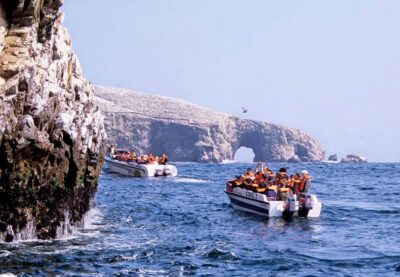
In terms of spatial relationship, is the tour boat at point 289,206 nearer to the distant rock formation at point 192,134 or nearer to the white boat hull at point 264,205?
the white boat hull at point 264,205

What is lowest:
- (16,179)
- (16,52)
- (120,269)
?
(120,269)

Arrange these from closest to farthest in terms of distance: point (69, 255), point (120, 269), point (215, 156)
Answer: point (120, 269)
point (69, 255)
point (215, 156)

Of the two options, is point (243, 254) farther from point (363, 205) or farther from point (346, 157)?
point (346, 157)

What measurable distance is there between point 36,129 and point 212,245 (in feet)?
22.9

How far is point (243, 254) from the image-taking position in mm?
22359

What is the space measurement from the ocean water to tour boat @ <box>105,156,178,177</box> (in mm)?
23839

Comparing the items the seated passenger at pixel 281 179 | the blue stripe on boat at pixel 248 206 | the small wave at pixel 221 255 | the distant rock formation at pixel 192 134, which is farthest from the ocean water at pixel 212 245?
the distant rock formation at pixel 192 134

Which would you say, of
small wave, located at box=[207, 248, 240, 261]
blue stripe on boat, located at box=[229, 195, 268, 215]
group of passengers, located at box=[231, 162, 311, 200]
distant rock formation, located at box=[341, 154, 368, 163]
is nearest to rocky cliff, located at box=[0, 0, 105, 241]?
small wave, located at box=[207, 248, 240, 261]

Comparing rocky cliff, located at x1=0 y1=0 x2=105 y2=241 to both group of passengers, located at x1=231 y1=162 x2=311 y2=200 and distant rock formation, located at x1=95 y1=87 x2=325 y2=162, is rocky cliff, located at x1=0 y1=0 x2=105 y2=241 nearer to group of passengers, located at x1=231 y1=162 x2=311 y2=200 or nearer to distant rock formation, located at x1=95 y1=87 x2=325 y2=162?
group of passengers, located at x1=231 y1=162 x2=311 y2=200

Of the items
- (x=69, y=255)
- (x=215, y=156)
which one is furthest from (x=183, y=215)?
(x=215, y=156)

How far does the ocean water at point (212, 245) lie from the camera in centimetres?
1947

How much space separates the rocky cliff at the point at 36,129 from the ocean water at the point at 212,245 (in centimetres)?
90

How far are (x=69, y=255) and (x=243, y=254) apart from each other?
524cm

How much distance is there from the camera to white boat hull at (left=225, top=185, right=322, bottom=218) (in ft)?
105
